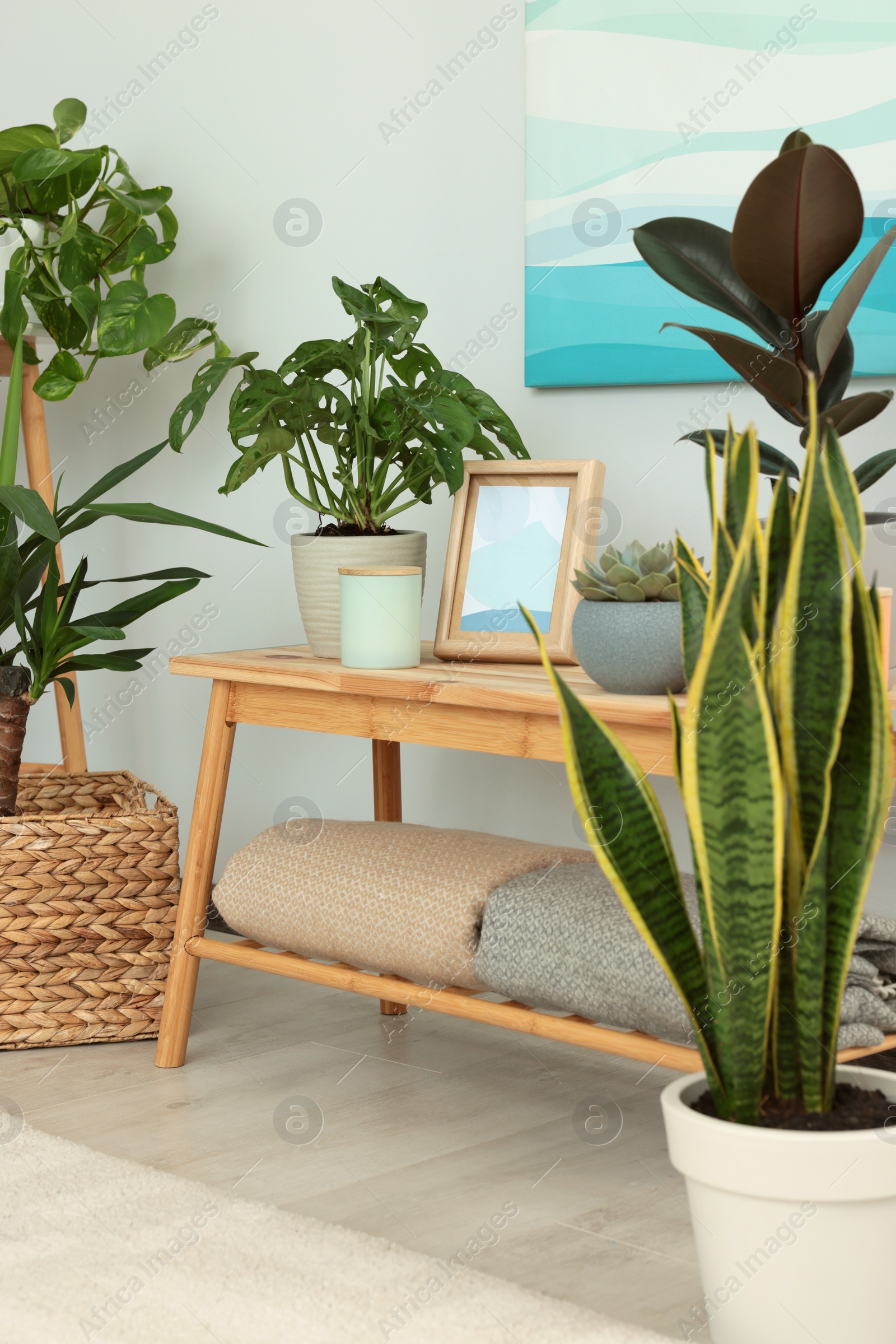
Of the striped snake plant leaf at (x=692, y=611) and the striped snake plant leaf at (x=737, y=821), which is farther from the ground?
the striped snake plant leaf at (x=692, y=611)

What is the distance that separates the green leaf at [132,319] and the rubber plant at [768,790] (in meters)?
1.17

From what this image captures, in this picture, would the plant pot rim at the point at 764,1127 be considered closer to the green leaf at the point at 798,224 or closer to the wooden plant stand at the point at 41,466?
the green leaf at the point at 798,224

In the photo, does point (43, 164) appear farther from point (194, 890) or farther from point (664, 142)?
point (194, 890)

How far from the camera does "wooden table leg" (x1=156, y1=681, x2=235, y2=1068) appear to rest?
5.37 ft

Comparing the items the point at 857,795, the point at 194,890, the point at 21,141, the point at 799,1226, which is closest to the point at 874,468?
the point at 857,795

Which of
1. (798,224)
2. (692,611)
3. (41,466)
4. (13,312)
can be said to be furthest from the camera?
(41,466)

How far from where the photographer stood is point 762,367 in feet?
3.96

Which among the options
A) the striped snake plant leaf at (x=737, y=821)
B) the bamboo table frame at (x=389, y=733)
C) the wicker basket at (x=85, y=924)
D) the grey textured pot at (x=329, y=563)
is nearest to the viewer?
the striped snake plant leaf at (x=737, y=821)

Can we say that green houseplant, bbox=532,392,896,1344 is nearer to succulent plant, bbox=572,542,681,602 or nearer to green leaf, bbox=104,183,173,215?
succulent plant, bbox=572,542,681,602

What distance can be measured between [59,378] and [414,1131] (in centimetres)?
126

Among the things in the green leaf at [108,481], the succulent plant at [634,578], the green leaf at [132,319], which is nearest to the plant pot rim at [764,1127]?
the succulent plant at [634,578]

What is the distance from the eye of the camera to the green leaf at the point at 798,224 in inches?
44.4

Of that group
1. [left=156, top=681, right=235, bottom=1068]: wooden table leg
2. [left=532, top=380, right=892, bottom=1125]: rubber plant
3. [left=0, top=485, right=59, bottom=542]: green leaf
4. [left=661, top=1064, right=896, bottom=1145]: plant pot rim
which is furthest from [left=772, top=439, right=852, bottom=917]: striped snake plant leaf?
[left=0, top=485, right=59, bottom=542]: green leaf

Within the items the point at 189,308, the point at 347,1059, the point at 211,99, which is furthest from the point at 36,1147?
the point at 211,99
